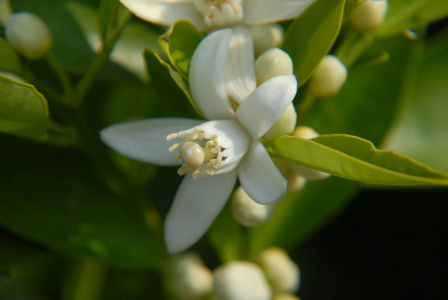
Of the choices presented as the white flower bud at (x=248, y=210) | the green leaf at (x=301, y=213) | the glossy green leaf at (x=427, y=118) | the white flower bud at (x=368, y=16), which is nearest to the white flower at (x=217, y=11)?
the white flower bud at (x=368, y=16)

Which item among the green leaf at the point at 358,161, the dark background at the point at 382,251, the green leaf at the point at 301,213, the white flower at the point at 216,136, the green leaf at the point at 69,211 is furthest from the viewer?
the dark background at the point at 382,251

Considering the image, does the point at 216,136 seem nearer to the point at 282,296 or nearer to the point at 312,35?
the point at 312,35

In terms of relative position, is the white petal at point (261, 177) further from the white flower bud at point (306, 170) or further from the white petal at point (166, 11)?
the white petal at point (166, 11)

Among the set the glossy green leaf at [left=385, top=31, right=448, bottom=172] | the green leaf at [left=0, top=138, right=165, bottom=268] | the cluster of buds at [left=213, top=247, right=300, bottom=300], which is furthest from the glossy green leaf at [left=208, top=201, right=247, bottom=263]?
the glossy green leaf at [left=385, top=31, right=448, bottom=172]

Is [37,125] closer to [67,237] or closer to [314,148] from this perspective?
[67,237]

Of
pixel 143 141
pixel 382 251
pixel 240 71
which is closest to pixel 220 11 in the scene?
pixel 240 71

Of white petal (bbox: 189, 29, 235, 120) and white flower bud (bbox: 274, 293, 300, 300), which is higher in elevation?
white petal (bbox: 189, 29, 235, 120)

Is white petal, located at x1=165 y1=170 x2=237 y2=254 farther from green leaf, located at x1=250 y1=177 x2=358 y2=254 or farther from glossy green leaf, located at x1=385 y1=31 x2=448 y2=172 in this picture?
glossy green leaf, located at x1=385 y1=31 x2=448 y2=172
